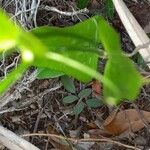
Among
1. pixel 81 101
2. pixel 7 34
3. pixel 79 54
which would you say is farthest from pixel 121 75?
pixel 81 101

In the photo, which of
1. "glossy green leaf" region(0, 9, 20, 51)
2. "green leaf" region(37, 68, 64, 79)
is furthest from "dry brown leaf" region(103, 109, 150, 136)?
"glossy green leaf" region(0, 9, 20, 51)

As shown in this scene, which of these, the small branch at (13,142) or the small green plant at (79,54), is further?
the small branch at (13,142)

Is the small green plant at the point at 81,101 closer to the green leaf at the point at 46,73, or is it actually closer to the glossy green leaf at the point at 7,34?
the green leaf at the point at 46,73

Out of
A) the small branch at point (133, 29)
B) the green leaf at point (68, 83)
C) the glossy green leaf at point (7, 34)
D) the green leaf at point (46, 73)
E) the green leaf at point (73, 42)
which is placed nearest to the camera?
the glossy green leaf at point (7, 34)

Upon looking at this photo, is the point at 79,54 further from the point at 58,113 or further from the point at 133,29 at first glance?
the point at 58,113

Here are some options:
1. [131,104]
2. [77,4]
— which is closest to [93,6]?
[77,4]

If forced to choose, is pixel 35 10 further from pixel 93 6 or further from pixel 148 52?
pixel 148 52

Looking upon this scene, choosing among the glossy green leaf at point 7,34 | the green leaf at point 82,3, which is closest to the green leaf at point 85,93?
the green leaf at point 82,3
